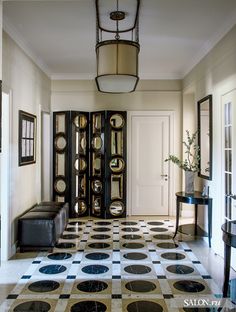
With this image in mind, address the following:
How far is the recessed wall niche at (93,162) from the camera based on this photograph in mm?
Result: 6645

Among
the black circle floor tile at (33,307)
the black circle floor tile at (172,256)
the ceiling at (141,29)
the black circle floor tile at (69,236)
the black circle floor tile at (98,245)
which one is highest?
the ceiling at (141,29)

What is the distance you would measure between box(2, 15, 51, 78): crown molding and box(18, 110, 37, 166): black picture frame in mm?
944

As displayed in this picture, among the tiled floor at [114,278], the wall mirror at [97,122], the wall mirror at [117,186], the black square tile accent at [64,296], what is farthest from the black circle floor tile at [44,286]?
the wall mirror at [97,122]

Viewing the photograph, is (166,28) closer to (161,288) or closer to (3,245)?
(161,288)

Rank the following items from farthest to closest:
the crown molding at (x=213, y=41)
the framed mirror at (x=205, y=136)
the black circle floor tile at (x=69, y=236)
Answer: the black circle floor tile at (x=69, y=236) → the framed mirror at (x=205, y=136) → the crown molding at (x=213, y=41)

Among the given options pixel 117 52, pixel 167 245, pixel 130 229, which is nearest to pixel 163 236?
pixel 167 245

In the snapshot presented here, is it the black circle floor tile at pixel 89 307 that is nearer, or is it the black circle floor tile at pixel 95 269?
the black circle floor tile at pixel 89 307

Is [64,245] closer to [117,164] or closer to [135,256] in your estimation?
[135,256]

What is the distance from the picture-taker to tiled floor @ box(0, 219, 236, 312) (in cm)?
298

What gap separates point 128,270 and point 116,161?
3204mm

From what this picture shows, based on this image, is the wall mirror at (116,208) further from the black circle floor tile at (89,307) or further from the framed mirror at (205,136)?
the black circle floor tile at (89,307)

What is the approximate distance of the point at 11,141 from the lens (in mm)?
4262

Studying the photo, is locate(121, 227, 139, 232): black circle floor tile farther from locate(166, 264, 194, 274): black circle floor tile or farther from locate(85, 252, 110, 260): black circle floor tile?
locate(166, 264, 194, 274): black circle floor tile

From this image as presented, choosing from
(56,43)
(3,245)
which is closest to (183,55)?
(56,43)
